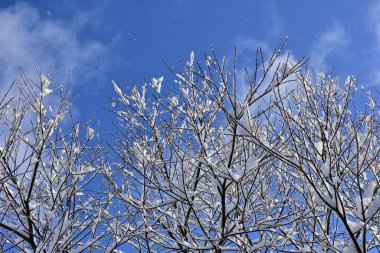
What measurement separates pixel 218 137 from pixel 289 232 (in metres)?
1.72

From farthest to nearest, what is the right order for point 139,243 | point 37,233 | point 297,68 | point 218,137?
point 218,137 < point 139,243 < point 37,233 < point 297,68

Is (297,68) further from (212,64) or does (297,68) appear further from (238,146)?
(238,146)

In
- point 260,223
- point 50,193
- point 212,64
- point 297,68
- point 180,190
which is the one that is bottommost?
point 260,223

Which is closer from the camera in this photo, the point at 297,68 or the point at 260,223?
the point at 297,68

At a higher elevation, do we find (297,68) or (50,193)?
(297,68)

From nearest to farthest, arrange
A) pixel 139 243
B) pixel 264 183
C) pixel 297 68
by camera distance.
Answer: pixel 297 68, pixel 139 243, pixel 264 183

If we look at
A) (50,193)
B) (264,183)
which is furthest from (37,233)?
(264,183)

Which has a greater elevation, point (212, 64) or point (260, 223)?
point (212, 64)

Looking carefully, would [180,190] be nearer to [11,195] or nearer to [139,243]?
[139,243]

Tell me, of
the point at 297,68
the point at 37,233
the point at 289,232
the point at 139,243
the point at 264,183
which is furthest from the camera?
the point at 264,183

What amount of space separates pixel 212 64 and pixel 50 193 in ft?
8.20

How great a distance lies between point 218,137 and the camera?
4.93m

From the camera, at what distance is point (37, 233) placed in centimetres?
396

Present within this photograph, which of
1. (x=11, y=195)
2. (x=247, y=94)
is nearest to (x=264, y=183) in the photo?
(x=247, y=94)
